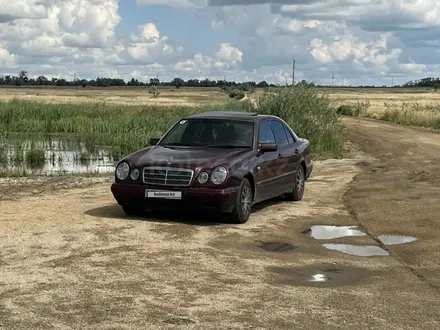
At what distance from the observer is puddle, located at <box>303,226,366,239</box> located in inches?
399

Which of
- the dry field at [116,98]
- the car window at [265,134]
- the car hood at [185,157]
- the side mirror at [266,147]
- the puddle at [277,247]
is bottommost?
the dry field at [116,98]

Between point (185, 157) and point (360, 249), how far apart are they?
2.83 meters

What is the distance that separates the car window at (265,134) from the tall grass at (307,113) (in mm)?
12806

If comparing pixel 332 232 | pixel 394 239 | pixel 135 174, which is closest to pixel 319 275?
pixel 394 239

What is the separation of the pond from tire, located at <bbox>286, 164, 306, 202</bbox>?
7651 mm

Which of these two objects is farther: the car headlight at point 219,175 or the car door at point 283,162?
the car door at point 283,162

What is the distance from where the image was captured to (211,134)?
11508 mm

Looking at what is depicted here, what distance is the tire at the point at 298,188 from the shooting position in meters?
13.1

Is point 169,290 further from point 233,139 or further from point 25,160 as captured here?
point 25,160

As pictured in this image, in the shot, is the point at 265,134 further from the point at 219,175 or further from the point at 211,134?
the point at 219,175

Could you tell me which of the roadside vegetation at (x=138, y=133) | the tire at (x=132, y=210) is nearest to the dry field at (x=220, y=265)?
the tire at (x=132, y=210)

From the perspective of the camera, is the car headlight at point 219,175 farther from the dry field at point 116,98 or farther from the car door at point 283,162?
the dry field at point 116,98

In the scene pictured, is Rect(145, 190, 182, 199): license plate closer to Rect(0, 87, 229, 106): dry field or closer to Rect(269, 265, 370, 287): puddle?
Rect(269, 265, 370, 287): puddle

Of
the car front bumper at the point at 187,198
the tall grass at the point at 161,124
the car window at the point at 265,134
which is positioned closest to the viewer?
the car front bumper at the point at 187,198
